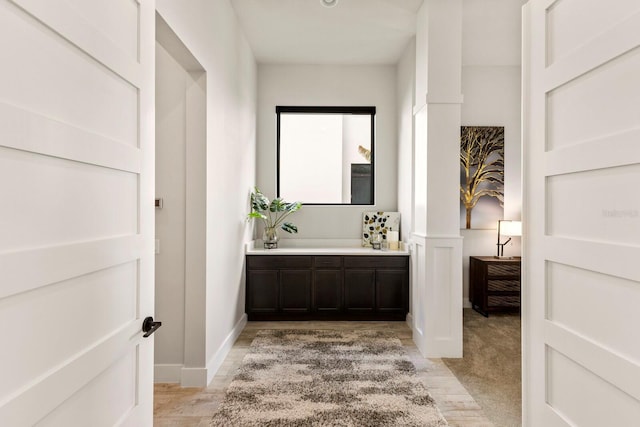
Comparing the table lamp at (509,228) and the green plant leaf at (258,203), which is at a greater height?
the green plant leaf at (258,203)

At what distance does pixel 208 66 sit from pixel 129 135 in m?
1.63

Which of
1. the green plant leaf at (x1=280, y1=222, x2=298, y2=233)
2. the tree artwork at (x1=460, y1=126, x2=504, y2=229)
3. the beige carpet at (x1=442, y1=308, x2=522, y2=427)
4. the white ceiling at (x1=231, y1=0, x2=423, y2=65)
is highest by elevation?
the white ceiling at (x1=231, y1=0, x2=423, y2=65)

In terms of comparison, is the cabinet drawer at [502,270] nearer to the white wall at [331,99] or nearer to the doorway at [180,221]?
the white wall at [331,99]

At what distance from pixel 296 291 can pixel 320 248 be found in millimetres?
660

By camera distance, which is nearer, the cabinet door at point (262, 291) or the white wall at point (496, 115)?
the cabinet door at point (262, 291)

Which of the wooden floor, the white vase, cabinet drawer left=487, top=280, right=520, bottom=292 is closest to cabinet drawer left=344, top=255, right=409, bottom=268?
the white vase

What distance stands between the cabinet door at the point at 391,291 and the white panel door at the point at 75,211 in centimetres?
305

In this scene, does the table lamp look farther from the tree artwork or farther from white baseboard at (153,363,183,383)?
white baseboard at (153,363,183,383)

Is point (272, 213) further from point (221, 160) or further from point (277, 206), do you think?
point (221, 160)

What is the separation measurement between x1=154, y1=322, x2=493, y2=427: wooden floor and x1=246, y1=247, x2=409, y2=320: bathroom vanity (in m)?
0.78

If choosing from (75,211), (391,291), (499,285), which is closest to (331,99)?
(391,291)

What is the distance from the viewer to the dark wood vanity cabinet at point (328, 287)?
4.07 metres

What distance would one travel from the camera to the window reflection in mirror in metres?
4.78

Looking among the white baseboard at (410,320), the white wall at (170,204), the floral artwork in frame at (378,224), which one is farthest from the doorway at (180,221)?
the floral artwork in frame at (378,224)
